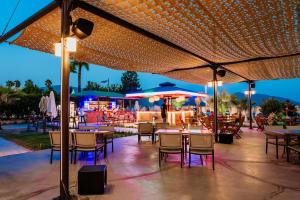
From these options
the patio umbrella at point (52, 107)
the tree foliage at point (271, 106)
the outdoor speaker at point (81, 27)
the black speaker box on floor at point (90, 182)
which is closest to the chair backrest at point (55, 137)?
the black speaker box on floor at point (90, 182)

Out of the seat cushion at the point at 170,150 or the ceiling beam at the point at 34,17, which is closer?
the ceiling beam at the point at 34,17

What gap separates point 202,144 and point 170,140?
2.41 ft

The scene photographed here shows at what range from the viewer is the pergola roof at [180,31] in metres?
3.38

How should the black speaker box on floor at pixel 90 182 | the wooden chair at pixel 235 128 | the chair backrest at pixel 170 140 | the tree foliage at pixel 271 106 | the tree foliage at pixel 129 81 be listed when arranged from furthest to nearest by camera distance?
1. the tree foliage at pixel 129 81
2. the tree foliage at pixel 271 106
3. the wooden chair at pixel 235 128
4. the chair backrest at pixel 170 140
5. the black speaker box on floor at pixel 90 182

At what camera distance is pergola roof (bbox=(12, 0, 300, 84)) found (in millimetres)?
3383

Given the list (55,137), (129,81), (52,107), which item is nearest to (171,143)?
(55,137)

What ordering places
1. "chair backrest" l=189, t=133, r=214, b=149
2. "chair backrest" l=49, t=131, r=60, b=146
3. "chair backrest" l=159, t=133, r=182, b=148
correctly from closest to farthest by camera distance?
"chair backrest" l=189, t=133, r=214, b=149 < "chair backrest" l=159, t=133, r=182, b=148 < "chair backrest" l=49, t=131, r=60, b=146

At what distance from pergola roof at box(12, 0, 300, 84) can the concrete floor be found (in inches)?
116

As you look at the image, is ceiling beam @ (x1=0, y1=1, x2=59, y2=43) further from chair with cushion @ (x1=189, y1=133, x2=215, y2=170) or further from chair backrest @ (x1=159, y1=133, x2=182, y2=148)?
chair with cushion @ (x1=189, y1=133, x2=215, y2=170)

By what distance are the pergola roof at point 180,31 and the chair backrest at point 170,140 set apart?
226 cm

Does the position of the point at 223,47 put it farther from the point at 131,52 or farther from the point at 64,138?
the point at 64,138

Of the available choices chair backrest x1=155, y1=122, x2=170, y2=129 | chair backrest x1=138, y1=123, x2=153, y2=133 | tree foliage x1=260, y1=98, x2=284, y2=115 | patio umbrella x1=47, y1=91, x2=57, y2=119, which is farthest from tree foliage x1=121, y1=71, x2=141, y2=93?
chair backrest x1=155, y1=122, x2=170, y2=129

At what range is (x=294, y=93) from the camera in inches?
4857

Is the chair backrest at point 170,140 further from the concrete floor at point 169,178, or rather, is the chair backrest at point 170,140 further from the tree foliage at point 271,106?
the tree foliage at point 271,106
